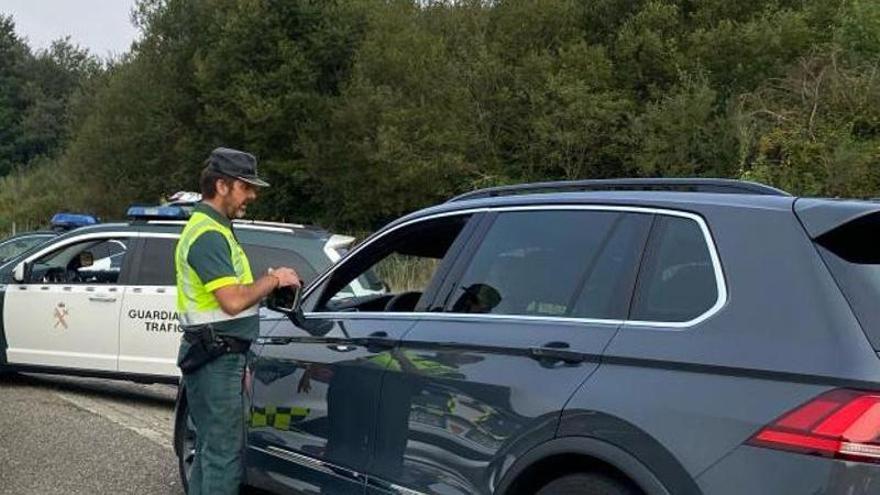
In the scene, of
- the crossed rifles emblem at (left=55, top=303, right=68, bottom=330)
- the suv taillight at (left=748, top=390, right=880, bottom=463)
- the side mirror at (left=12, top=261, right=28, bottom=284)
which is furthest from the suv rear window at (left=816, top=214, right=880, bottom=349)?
the side mirror at (left=12, top=261, right=28, bottom=284)

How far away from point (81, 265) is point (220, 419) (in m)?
6.20

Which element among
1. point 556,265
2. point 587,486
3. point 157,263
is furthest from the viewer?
point 157,263

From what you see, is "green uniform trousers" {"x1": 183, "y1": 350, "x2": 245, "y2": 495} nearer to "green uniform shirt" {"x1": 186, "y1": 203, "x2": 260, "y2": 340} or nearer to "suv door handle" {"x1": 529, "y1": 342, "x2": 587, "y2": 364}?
"green uniform shirt" {"x1": 186, "y1": 203, "x2": 260, "y2": 340}

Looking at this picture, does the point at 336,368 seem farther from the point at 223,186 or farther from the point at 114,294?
the point at 114,294

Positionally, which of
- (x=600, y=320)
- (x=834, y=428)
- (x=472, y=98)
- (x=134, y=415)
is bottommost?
(x=134, y=415)

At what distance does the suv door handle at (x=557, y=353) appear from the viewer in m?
3.41

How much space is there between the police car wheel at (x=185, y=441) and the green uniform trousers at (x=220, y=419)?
900mm

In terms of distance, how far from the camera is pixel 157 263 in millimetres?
9312

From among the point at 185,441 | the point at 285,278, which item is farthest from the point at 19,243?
the point at 285,278

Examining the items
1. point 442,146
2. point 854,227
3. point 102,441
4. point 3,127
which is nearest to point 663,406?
point 854,227

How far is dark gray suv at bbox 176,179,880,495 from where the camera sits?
285 centimetres

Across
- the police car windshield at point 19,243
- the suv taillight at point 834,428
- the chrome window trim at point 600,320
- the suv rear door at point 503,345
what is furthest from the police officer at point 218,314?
the police car windshield at point 19,243

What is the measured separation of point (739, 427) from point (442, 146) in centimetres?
2386

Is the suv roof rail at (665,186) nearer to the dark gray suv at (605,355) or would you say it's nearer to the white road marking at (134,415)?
the dark gray suv at (605,355)
